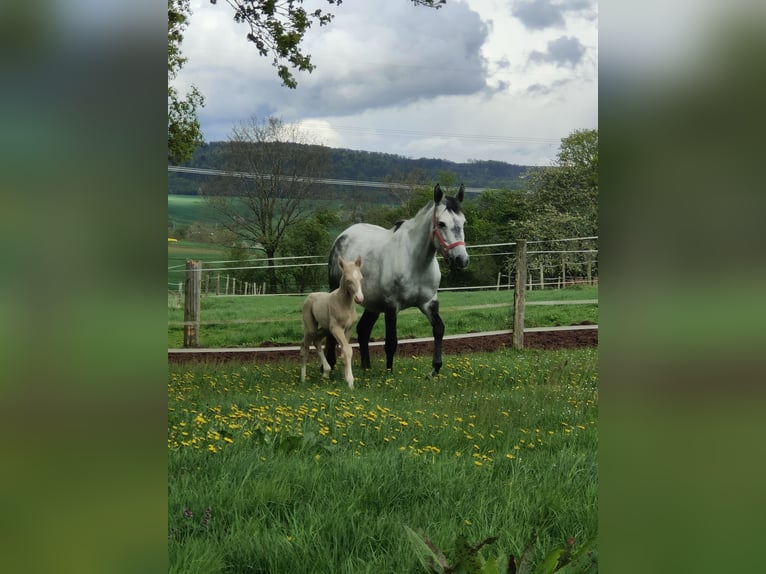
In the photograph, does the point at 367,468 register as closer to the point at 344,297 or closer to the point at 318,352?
the point at 344,297

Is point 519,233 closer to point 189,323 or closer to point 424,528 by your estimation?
point 189,323

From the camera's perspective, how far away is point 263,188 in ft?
19.3

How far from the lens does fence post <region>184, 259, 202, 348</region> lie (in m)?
5.91

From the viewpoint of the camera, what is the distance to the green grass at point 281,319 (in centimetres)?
604

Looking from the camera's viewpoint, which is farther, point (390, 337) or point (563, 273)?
point (563, 273)

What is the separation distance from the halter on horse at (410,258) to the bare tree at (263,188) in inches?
37.0

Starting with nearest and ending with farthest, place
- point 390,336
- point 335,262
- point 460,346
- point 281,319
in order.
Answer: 1. point 390,336
2. point 335,262
3. point 281,319
4. point 460,346

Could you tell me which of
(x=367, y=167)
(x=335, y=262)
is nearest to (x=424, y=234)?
(x=335, y=262)

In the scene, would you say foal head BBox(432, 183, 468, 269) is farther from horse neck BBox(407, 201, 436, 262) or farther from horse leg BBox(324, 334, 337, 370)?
horse leg BBox(324, 334, 337, 370)

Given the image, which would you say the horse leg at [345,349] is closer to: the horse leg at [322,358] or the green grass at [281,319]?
the horse leg at [322,358]

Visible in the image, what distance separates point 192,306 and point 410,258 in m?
2.10
